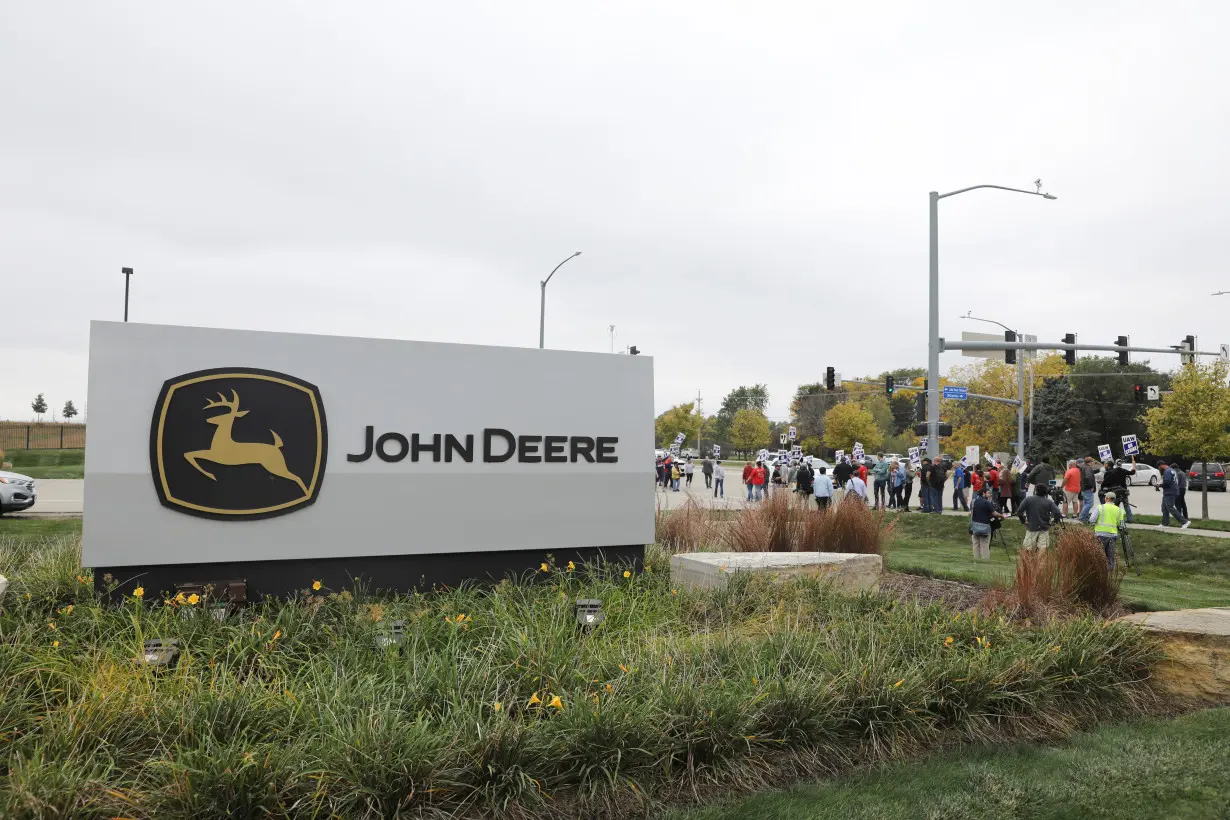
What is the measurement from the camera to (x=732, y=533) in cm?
1053

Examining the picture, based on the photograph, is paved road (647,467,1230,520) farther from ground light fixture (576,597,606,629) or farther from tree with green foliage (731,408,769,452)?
tree with green foliage (731,408,769,452)

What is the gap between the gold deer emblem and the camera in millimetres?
7039

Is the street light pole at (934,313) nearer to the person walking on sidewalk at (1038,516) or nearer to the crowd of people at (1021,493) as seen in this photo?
the crowd of people at (1021,493)

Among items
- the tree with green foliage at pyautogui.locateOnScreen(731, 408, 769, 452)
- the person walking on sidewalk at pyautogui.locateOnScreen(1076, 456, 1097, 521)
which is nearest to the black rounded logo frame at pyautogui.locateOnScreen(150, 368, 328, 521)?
the person walking on sidewalk at pyautogui.locateOnScreen(1076, 456, 1097, 521)

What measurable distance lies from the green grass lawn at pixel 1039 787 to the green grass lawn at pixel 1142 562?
3862 millimetres

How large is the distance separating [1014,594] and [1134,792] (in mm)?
3168

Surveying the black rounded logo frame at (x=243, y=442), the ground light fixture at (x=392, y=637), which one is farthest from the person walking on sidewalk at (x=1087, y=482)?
the ground light fixture at (x=392, y=637)

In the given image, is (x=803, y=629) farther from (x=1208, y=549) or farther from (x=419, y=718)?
(x=1208, y=549)

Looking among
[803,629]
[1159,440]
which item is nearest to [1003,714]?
[803,629]

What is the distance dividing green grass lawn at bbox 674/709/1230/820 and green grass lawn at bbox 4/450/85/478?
121 feet

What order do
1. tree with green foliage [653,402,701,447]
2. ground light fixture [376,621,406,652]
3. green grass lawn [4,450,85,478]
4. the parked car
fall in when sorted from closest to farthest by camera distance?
1. ground light fixture [376,621,406,652]
2. the parked car
3. green grass lawn [4,450,85,478]
4. tree with green foliage [653,402,701,447]

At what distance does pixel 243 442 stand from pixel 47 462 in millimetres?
42125

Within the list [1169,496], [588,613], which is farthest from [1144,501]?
[588,613]

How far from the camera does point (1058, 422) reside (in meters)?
57.4
